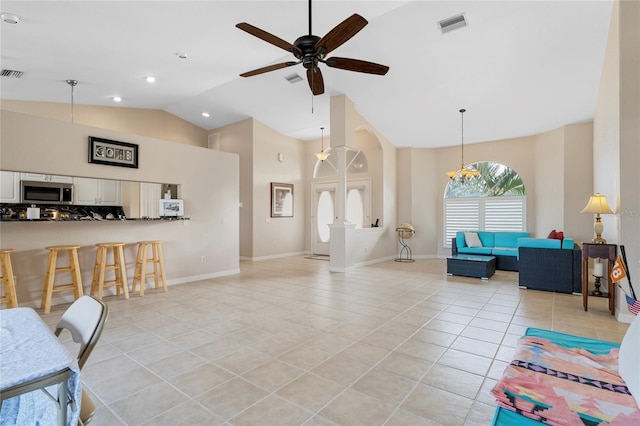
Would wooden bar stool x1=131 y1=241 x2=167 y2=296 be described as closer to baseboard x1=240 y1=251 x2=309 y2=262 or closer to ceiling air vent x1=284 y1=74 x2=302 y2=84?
baseboard x1=240 y1=251 x2=309 y2=262

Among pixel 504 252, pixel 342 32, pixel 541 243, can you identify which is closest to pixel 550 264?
pixel 541 243

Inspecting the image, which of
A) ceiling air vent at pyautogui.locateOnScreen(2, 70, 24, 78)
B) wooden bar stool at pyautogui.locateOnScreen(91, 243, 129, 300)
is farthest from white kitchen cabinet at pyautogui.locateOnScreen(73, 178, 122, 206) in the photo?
ceiling air vent at pyautogui.locateOnScreen(2, 70, 24, 78)

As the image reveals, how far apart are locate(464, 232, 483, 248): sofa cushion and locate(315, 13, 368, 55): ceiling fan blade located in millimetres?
6071

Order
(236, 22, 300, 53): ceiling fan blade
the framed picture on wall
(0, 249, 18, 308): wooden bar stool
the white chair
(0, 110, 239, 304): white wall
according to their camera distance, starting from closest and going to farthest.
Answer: the white chair, (236, 22, 300, 53): ceiling fan blade, (0, 249, 18, 308): wooden bar stool, (0, 110, 239, 304): white wall, the framed picture on wall

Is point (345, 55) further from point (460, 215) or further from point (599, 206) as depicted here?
point (460, 215)

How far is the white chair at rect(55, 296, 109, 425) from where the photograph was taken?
1.43 m

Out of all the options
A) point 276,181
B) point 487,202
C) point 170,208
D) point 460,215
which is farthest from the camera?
point 276,181

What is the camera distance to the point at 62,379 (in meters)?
1.03

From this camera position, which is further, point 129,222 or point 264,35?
point 129,222

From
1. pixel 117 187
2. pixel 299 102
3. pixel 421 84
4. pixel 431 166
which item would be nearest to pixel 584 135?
pixel 431 166

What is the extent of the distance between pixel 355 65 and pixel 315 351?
2870mm

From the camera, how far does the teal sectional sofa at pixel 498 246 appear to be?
693 centimetres

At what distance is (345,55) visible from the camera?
5.27 meters

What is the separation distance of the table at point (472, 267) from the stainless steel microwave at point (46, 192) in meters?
6.61
